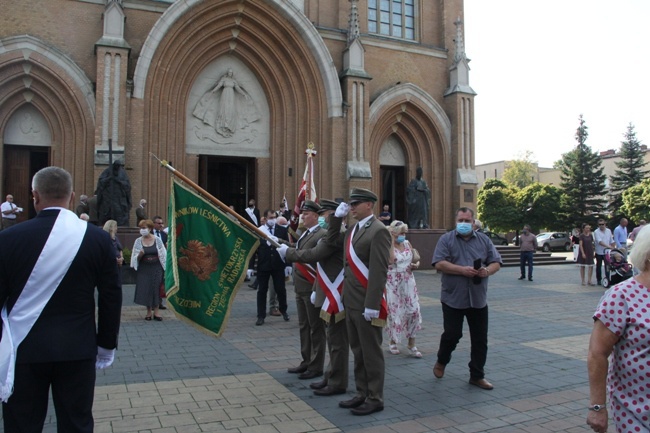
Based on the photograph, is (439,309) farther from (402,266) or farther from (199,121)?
(199,121)

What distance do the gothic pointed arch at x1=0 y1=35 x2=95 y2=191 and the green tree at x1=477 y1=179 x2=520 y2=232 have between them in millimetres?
42884

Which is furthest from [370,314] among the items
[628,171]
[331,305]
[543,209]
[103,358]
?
[628,171]

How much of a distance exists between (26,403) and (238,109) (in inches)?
748

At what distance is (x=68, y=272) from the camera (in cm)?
325

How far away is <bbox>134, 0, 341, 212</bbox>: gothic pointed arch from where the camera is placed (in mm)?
18922

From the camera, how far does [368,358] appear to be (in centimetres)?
532

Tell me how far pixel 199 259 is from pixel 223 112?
52.5ft

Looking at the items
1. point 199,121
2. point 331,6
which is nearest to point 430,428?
point 199,121

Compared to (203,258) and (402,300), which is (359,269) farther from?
(402,300)

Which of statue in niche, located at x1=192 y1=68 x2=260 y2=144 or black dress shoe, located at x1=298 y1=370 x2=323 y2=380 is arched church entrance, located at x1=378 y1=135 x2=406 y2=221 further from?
black dress shoe, located at x1=298 y1=370 x2=323 y2=380

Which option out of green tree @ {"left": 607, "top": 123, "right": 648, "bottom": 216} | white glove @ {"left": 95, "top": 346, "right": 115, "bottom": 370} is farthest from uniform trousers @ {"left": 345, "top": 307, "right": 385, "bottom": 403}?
green tree @ {"left": 607, "top": 123, "right": 648, "bottom": 216}

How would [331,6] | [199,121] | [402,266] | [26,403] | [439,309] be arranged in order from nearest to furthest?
1. [26,403]
2. [402,266]
3. [439,309]
4. [199,121]
5. [331,6]

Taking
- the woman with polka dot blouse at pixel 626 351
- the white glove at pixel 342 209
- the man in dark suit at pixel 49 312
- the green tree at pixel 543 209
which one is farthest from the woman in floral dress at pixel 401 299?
the green tree at pixel 543 209

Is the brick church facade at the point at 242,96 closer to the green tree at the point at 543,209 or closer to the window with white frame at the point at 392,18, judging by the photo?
the window with white frame at the point at 392,18
